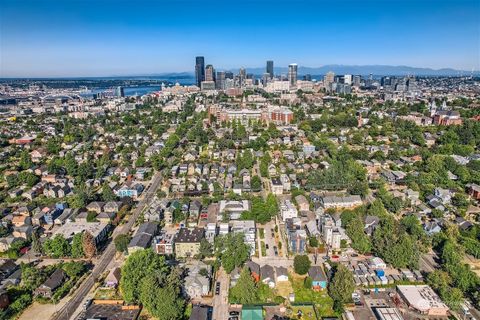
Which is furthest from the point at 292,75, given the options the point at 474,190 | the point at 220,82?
the point at 474,190

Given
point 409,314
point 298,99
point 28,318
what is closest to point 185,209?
point 28,318

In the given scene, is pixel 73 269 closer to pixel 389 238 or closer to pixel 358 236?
pixel 358 236

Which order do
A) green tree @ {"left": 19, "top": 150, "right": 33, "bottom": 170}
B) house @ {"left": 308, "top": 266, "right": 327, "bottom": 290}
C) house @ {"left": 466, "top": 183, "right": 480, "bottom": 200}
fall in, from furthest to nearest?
green tree @ {"left": 19, "top": 150, "right": 33, "bottom": 170}, house @ {"left": 466, "top": 183, "right": 480, "bottom": 200}, house @ {"left": 308, "top": 266, "right": 327, "bottom": 290}

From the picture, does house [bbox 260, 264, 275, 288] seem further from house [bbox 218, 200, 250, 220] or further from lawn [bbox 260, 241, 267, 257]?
house [bbox 218, 200, 250, 220]

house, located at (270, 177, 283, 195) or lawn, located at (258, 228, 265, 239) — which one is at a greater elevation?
house, located at (270, 177, 283, 195)

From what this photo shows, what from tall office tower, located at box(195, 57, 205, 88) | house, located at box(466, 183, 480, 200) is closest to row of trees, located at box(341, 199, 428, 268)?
house, located at box(466, 183, 480, 200)
